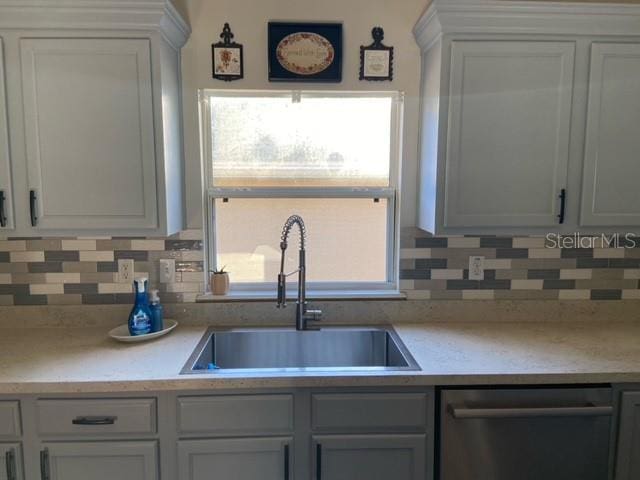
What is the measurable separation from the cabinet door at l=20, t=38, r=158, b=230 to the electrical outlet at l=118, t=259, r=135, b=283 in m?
0.34

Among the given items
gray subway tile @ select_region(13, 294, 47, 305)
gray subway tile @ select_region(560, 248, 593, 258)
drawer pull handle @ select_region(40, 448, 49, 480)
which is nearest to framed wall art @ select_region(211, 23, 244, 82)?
gray subway tile @ select_region(13, 294, 47, 305)

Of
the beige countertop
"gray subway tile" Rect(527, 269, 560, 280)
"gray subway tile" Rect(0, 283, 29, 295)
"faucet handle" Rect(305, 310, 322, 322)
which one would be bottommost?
the beige countertop

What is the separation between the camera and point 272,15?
79.6 inches

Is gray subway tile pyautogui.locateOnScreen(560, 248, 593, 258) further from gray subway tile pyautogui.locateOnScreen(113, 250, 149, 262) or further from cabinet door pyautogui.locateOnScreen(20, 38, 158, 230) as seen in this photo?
gray subway tile pyautogui.locateOnScreen(113, 250, 149, 262)

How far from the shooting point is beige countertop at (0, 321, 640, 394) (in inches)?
60.4

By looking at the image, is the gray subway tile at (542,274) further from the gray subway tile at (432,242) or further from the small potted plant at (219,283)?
the small potted plant at (219,283)

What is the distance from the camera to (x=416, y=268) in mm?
2164

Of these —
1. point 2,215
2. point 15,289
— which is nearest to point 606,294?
point 2,215

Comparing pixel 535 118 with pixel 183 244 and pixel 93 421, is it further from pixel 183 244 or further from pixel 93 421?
pixel 93 421

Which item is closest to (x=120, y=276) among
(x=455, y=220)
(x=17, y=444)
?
(x=17, y=444)

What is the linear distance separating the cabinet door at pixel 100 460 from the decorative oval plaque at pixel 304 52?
5.32ft

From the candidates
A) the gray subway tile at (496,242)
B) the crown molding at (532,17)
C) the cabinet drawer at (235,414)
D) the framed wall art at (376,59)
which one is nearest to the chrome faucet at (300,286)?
the cabinet drawer at (235,414)

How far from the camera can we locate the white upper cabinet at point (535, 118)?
177 cm

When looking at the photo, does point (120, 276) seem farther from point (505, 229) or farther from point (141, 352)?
point (505, 229)
